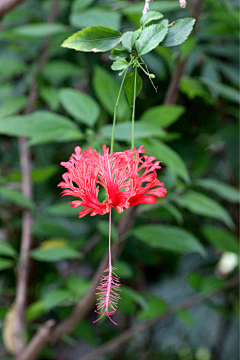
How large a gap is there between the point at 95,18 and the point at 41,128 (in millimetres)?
283

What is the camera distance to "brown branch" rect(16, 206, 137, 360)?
769mm

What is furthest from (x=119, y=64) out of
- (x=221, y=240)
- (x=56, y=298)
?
(x=221, y=240)

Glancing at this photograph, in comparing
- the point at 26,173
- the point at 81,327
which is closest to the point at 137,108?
the point at 26,173

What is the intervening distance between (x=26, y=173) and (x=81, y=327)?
1.56ft

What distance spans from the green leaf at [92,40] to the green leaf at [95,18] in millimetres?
378

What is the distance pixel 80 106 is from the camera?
2.38 feet

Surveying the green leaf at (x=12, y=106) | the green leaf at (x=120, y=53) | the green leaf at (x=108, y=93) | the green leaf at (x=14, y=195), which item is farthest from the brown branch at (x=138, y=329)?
the green leaf at (x=120, y=53)

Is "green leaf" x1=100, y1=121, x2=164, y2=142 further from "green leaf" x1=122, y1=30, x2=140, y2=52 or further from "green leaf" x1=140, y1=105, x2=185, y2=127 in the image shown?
"green leaf" x1=122, y1=30, x2=140, y2=52

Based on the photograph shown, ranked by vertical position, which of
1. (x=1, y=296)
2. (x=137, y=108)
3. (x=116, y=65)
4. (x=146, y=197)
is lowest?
(x=1, y=296)

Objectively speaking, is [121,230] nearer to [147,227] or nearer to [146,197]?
[147,227]

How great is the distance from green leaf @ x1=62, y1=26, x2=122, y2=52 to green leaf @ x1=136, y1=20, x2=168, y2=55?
0.04 meters

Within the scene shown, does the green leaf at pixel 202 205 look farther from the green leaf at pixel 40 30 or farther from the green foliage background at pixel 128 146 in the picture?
the green leaf at pixel 40 30

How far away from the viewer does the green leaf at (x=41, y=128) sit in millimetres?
667

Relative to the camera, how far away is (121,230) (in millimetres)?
775
